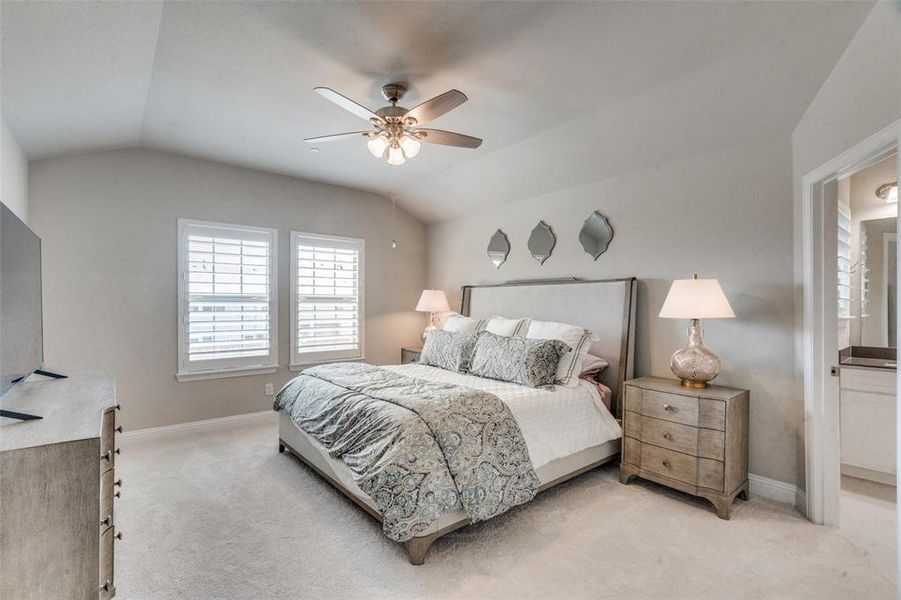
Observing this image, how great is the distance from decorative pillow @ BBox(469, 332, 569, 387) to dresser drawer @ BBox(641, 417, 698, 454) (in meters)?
0.71

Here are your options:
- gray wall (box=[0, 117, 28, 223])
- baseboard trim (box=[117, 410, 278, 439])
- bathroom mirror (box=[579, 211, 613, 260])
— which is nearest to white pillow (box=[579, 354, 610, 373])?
bathroom mirror (box=[579, 211, 613, 260])

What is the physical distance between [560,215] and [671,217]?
106cm

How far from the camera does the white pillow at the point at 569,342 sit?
3213 mm

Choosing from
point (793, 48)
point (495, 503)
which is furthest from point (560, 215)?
point (495, 503)

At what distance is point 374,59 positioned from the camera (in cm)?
241

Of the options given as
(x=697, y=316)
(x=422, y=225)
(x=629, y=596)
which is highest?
(x=422, y=225)

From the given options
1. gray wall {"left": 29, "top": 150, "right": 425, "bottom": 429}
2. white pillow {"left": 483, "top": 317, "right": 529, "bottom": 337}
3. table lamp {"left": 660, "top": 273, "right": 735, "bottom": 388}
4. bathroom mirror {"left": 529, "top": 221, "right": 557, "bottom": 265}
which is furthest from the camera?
bathroom mirror {"left": 529, "top": 221, "right": 557, "bottom": 265}

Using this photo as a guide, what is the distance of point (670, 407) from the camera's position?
2807 mm

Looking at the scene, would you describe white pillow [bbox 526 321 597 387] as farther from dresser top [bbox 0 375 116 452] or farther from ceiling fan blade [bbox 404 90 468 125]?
dresser top [bbox 0 375 116 452]

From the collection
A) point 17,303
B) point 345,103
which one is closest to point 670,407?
point 345,103

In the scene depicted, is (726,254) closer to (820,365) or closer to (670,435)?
(820,365)

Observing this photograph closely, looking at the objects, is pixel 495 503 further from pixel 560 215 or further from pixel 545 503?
pixel 560 215

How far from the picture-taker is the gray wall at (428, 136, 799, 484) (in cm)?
279

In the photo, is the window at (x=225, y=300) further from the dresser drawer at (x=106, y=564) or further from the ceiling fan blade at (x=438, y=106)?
the dresser drawer at (x=106, y=564)
